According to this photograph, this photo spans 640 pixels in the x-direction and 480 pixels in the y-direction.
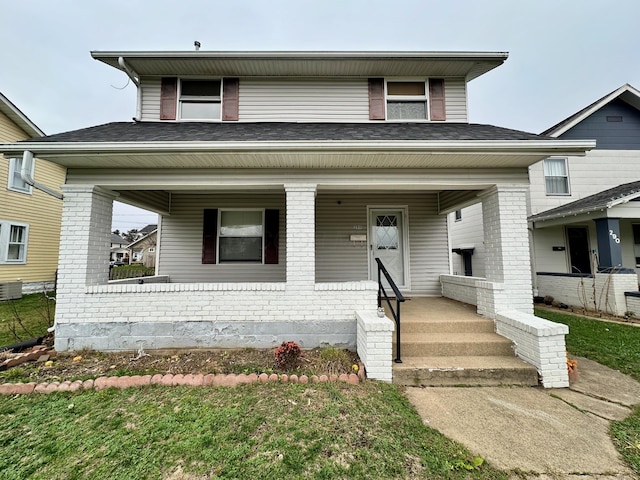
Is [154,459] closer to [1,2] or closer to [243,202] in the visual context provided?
[243,202]

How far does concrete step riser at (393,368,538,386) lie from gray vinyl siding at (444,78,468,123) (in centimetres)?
527

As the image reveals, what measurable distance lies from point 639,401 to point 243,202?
688 cm

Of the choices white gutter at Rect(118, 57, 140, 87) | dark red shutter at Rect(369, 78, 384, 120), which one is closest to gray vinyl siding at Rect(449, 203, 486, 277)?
dark red shutter at Rect(369, 78, 384, 120)

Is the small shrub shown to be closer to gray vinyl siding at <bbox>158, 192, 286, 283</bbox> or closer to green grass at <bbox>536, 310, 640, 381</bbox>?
gray vinyl siding at <bbox>158, 192, 286, 283</bbox>

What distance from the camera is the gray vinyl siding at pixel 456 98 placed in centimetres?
619

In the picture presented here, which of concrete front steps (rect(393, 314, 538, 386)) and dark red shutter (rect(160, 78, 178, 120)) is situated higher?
dark red shutter (rect(160, 78, 178, 120))

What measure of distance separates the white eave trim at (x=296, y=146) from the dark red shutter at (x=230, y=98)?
2.51 m

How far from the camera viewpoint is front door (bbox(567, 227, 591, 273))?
29.3 ft

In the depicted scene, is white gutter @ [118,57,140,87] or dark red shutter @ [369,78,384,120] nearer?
white gutter @ [118,57,140,87]

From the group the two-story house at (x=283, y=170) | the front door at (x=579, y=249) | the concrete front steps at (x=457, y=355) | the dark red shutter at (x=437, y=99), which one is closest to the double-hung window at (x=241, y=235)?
the two-story house at (x=283, y=170)

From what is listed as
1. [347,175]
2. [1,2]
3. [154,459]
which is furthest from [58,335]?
[1,2]

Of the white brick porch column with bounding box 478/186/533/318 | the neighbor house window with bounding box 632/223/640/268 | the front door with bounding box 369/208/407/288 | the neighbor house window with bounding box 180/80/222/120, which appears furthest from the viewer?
the neighbor house window with bounding box 632/223/640/268

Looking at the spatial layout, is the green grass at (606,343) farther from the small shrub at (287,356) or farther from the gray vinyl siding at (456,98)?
the gray vinyl siding at (456,98)

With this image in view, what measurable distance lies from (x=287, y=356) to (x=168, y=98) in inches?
238
